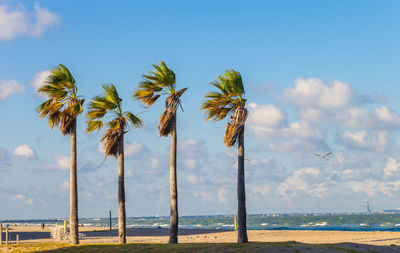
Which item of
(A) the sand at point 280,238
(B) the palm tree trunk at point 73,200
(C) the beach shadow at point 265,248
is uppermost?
(B) the palm tree trunk at point 73,200

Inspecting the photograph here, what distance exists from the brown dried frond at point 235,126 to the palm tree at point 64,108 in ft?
32.0

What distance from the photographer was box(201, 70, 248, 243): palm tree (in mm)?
27875

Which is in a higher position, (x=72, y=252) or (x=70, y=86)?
(x=70, y=86)

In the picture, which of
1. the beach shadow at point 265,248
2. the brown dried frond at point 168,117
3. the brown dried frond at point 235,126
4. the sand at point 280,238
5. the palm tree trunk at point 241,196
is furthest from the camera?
the sand at point 280,238

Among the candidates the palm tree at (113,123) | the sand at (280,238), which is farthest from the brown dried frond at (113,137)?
the sand at (280,238)

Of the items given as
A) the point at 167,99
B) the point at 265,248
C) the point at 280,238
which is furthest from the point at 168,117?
the point at 280,238

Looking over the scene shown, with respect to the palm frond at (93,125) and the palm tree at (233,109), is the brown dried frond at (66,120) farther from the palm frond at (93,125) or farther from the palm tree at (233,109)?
the palm tree at (233,109)

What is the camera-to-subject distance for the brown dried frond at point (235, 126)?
92.9 ft

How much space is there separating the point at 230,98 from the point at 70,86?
1048 cm

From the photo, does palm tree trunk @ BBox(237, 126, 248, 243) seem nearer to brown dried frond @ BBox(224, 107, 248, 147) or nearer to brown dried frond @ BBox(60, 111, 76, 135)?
brown dried frond @ BBox(224, 107, 248, 147)

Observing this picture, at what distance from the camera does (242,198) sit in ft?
91.3

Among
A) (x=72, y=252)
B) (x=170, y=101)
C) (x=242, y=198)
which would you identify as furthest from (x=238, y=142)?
(x=72, y=252)

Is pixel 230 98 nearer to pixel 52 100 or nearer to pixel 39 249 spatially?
pixel 52 100

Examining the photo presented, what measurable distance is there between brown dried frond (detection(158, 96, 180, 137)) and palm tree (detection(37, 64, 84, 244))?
544 centimetres
